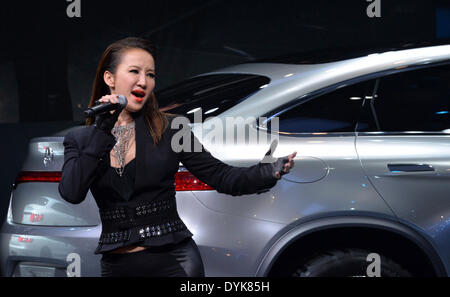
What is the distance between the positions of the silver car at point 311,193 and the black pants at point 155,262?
0.63m

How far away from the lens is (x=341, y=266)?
3.06m

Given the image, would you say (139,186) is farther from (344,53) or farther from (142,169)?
(344,53)

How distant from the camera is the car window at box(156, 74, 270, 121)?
3.22 metres

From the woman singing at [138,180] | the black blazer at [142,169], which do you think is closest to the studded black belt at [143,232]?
the woman singing at [138,180]

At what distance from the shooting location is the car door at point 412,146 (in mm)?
3096

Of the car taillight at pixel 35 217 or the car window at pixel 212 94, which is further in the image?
the car window at pixel 212 94

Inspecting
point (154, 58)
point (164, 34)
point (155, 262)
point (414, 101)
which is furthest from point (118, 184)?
point (164, 34)

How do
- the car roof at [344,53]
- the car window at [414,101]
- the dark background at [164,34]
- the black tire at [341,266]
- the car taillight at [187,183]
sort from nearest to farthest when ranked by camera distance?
the car taillight at [187,183] → the black tire at [341,266] → the car window at [414,101] → the car roof at [344,53] → the dark background at [164,34]

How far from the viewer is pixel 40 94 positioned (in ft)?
28.5

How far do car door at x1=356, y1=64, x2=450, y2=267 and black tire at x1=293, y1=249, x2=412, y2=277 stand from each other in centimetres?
25

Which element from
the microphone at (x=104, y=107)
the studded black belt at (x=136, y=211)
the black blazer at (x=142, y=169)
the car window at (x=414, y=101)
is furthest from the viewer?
the car window at (x=414, y=101)

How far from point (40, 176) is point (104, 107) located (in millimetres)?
1212

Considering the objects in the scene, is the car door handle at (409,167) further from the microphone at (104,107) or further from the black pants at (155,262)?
the microphone at (104,107)

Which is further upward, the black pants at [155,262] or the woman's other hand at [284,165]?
the woman's other hand at [284,165]
